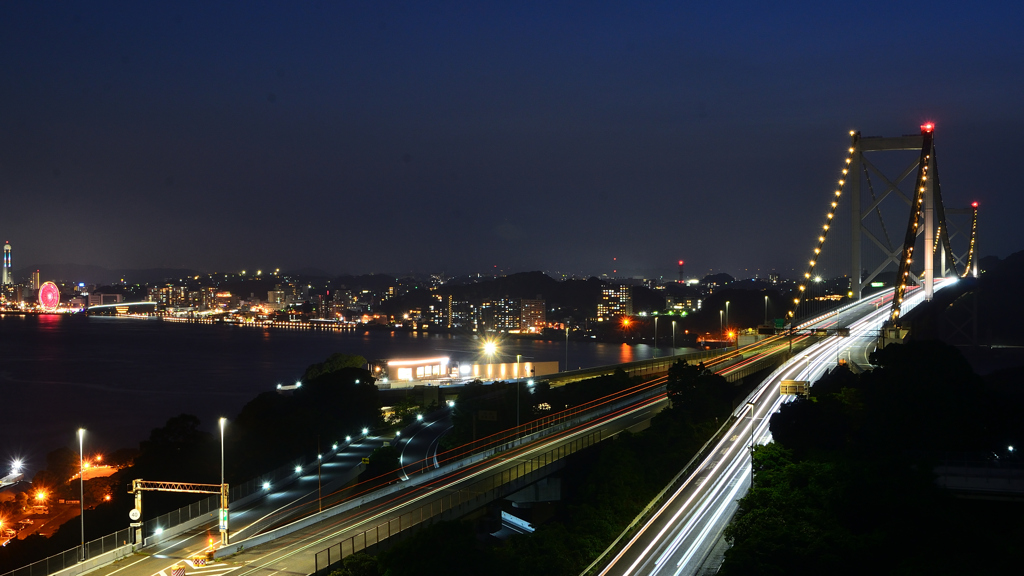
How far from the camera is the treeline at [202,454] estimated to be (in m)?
8.41

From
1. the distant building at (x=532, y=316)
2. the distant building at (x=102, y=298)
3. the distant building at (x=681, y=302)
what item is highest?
the distant building at (x=102, y=298)

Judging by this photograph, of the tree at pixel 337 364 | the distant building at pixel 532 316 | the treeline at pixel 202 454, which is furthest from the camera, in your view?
the distant building at pixel 532 316

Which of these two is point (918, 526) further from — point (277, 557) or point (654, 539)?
point (277, 557)

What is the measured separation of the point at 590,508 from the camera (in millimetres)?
8281

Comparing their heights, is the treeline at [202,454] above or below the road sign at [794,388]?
below

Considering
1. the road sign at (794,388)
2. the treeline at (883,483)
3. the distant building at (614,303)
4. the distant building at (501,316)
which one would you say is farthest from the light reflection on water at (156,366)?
the treeline at (883,483)

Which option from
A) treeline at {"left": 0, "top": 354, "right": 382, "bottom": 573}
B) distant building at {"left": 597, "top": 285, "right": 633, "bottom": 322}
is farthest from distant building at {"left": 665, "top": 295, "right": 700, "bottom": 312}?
treeline at {"left": 0, "top": 354, "right": 382, "bottom": 573}

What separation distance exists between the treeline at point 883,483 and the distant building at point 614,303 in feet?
143

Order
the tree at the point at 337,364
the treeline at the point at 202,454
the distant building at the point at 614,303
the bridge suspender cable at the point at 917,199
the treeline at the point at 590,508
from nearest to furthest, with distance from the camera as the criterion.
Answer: the treeline at the point at 590,508 → the treeline at the point at 202,454 → the bridge suspender cable at the point at 917,199 → the tree at the point at 337,364 → the distant building at the point at 614,303

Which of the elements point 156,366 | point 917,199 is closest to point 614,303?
point 156,366

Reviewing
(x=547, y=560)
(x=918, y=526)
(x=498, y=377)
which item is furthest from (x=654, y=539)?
(x=498, y=377)

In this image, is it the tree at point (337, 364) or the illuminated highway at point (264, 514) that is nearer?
the illuminated highway at point (264, 514)

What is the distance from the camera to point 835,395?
1047 centimetres

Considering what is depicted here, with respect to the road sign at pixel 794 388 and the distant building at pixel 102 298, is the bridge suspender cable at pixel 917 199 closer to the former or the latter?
the road sign at pixel 794 388
